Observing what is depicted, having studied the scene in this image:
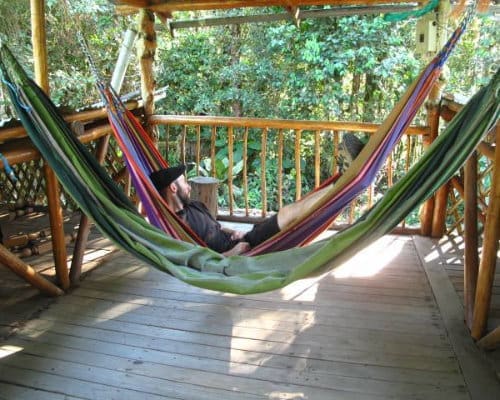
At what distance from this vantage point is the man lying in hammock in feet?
7.38

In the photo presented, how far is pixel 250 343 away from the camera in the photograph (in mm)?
1898

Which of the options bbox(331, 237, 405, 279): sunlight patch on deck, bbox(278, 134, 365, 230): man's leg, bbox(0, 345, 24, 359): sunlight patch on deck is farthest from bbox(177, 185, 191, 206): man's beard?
bbox(0, 345, 24, 359): sunlight patch on deck

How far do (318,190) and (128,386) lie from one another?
113 centimetres

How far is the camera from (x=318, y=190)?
84.7 inches

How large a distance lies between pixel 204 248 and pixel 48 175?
87cm

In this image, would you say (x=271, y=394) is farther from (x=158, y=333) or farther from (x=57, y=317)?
(x=57, y=317)

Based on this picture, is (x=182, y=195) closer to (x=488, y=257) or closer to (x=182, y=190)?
(x=182, y=190)

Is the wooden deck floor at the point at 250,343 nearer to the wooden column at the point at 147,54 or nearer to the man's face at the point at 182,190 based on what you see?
the man's face at the point at 182,190

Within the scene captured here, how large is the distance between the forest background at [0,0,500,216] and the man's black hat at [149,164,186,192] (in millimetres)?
3067

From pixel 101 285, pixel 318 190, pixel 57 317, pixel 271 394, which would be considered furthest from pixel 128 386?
pixel 318 190

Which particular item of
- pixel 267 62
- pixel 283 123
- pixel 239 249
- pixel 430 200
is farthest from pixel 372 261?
pixel 267 62

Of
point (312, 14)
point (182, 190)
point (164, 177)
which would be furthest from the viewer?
point (312, 14)

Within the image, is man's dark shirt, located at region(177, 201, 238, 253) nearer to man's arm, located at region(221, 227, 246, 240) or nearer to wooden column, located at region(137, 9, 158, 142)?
man's arm, located at region(221, 227, 246, 240)

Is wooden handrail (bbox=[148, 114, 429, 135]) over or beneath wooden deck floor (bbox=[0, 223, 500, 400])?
over
